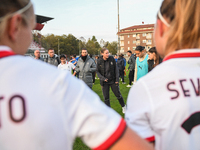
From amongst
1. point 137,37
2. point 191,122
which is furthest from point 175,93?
point 137,37

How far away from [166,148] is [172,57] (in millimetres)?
520

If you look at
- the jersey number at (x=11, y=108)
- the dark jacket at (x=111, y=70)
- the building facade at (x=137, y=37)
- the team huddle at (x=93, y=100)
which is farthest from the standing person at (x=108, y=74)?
the building facade at (x=137, y=37)

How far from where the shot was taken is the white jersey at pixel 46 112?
576 millimetres

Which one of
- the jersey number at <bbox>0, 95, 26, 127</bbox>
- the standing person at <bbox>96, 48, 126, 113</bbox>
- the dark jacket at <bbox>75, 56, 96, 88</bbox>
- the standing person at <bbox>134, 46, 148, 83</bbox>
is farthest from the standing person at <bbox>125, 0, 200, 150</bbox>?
the standing person at <bbox>134, 46, 148, 83</bbox>

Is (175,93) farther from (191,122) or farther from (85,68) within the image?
(85,68)

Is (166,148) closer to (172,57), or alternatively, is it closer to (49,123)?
(172,57)

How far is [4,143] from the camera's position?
592mm

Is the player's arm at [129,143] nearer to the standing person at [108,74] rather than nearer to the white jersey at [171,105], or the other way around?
the white jersey at [171,105]

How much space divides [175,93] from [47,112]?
27.0 inches

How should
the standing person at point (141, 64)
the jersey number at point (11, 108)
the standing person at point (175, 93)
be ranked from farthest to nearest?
the standing person at point (141, 64), the standing person at point (175, 93), the jersey number at point (11, 108)

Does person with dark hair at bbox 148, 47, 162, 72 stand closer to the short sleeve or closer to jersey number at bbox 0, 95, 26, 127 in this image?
the short sleeve

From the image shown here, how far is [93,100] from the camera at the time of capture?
0.62 m

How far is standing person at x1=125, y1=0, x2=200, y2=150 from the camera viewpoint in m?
0.86

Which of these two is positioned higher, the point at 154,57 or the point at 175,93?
the point at 154,57
